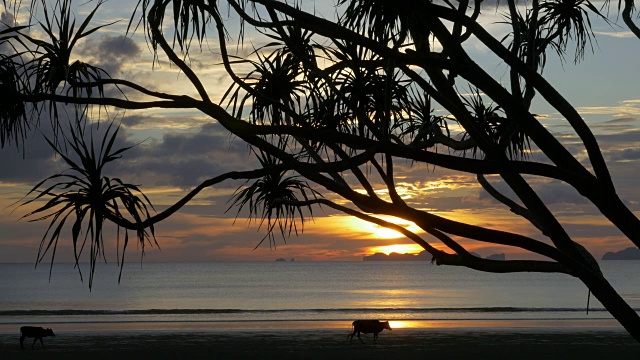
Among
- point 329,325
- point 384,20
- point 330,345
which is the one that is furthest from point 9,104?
point 329,325

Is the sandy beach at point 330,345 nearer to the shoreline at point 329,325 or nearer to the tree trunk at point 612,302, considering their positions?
the shoreline at point 329,325

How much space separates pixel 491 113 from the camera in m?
9.77

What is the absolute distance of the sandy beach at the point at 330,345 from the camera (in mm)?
16922

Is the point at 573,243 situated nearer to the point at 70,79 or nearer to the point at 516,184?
the point at 516,184

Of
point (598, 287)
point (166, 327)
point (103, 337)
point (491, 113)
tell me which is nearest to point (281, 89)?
point (491, 113)

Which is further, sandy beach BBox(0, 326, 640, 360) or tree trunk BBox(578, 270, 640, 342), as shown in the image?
sandy beach BBox(0, 326, 640, 360)

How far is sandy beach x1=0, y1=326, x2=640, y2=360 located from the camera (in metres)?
16.9

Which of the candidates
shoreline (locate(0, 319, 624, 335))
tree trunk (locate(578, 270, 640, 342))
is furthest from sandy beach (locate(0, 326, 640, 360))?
tree trunk (locate(578, 270, 640, 342))

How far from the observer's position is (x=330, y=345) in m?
19.0

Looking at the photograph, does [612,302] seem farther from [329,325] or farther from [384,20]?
[329,325]

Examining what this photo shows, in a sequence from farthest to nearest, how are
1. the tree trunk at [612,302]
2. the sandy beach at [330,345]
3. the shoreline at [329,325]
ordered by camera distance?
the shoreline at [329,325] → the sandy beach at [330,345] → the tree trunk at [612,302]

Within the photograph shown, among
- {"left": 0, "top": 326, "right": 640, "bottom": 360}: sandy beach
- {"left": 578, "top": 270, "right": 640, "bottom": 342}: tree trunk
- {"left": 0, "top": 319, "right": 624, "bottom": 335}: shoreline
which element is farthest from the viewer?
{"left": 0, "top": 319, "right": 624, "bottom": 335}: shoreline

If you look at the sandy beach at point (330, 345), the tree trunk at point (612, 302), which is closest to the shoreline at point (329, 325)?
the sandy beach at point (330, 345)

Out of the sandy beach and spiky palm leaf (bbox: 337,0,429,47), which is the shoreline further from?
spiky palm leaf (bbox: 337,0,429,47)
